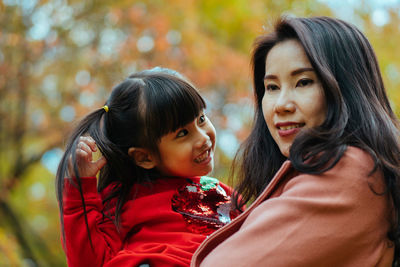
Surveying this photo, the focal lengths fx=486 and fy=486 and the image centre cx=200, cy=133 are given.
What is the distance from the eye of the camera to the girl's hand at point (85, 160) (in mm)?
1914

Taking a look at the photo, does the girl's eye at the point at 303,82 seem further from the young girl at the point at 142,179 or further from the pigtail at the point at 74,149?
the pigtail at the point at 74,149

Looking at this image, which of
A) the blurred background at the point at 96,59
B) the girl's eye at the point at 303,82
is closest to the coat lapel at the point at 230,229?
the girl's eye at the point at 303,82

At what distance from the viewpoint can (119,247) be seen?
194 centimetres

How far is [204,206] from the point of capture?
2074 millimetres

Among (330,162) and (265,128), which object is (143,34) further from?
(330,162)

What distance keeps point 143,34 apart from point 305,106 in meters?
5.22

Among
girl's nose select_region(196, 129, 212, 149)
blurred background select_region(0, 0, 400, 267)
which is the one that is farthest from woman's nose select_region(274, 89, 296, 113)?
blurred background select_region(0, 0, 400, 267)

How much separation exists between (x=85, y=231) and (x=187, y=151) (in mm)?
512

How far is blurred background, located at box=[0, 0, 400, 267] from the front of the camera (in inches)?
245

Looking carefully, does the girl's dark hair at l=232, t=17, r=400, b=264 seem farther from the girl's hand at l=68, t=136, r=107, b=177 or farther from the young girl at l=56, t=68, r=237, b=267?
the girl's hand at l=68, t=136, r=107, b=177

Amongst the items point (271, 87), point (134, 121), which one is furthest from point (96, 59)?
point (271, 87)

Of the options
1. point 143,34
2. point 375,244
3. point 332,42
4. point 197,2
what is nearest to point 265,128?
point 332,42

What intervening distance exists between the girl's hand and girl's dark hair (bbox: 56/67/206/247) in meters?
0.03

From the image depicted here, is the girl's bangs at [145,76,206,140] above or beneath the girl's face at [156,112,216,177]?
above
